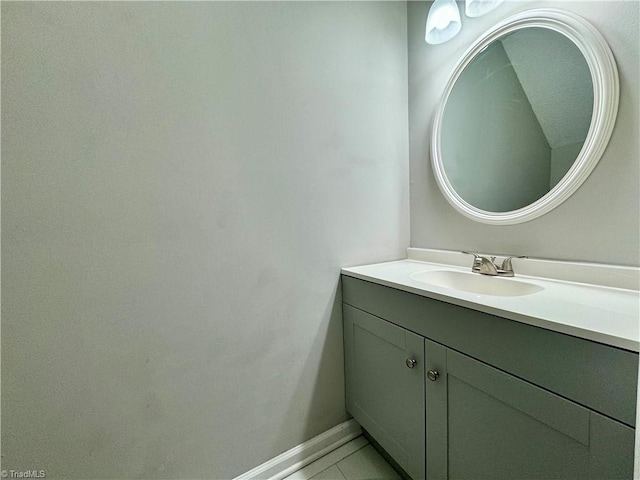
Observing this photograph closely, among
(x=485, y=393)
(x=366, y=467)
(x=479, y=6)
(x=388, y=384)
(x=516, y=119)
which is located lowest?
(x=366, y=467)

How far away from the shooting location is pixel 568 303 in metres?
0.67

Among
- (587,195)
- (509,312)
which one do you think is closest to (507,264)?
(587,195)

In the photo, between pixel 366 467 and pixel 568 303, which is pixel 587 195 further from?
pixel 366 467

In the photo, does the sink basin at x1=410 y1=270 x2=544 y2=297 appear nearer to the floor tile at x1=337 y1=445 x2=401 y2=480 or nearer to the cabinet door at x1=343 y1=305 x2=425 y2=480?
the cabinet door at x1=343 y1=305 x2=425 y2=480

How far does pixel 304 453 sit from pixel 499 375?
0.88 metres

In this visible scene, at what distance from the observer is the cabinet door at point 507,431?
1.67ft

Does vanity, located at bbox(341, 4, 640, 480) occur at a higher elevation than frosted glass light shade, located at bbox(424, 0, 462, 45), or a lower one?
lower

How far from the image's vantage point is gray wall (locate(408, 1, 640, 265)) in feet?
2.55

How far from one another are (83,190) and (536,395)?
123cm

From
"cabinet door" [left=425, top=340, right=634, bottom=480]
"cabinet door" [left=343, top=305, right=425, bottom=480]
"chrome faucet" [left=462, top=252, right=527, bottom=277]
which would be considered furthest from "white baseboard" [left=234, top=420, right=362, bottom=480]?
"chrome faucet" [left=462, top=252, right=527, bottom=277]

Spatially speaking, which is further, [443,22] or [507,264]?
[443,22]

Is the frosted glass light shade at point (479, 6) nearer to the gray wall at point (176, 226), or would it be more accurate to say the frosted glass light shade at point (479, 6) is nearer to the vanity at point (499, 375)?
the gray wall at point (176, 226)

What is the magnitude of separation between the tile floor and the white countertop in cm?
79

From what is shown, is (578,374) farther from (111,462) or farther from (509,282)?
(111,462)
